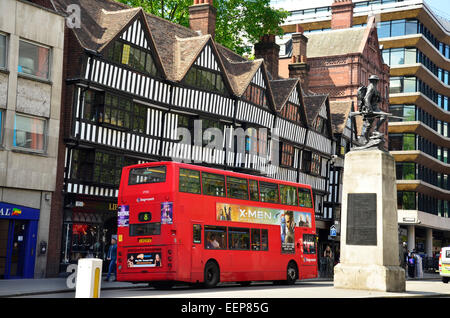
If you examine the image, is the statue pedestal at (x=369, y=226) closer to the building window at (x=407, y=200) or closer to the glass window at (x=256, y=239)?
the glass window at (x=256, y=239)

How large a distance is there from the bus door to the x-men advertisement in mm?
1065

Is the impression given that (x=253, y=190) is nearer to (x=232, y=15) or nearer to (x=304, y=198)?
(x=304, y=198)

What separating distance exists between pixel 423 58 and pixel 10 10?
5125 centimetres

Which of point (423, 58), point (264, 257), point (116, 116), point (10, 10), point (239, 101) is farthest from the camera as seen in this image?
point (423, 58)

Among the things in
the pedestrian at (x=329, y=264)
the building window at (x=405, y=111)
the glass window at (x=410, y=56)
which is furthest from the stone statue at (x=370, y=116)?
the glass window at (x=410, y=56)

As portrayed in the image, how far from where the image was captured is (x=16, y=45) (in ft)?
83.2

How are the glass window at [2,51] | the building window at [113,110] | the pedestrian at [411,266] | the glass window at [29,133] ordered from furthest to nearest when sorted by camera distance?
the pedestrian at [411,266], the building window at [113,110], the glass window at [29,133], the glass window at [2,51]

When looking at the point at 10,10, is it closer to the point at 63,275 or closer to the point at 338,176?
the point at 63,275

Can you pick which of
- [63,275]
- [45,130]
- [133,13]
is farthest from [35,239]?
[133,13]

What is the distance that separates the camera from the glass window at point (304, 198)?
25.9 meters

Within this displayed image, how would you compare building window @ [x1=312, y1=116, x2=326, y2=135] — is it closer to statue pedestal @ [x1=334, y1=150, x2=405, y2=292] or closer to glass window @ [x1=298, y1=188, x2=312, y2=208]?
glass window @ [x1=298, y1=188, x2=312, y2=208]

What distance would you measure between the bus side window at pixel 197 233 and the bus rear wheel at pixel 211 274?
0.97 metres

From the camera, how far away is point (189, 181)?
66.8 ft

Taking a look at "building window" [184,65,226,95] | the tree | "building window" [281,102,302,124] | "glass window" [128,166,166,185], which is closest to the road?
"glass window" [128,166,166,185]
